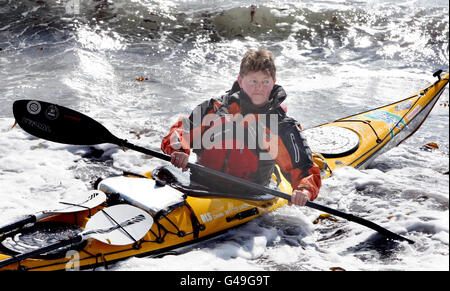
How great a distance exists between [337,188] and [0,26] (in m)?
8.79

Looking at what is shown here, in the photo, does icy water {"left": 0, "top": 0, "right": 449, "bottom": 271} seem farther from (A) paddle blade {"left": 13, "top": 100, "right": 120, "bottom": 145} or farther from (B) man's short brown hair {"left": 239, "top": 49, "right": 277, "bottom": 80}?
(B) man's short brown hair {"left": 239, "top": 49, "right": 277, "bottom": 80}

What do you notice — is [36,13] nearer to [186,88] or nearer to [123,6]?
[123,6]

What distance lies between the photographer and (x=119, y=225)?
2932 millimetres

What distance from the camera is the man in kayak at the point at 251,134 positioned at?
131 inches

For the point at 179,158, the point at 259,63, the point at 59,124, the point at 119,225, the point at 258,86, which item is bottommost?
the point at 119,225

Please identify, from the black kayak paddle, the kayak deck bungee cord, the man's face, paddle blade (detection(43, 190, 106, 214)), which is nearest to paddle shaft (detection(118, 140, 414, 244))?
the kayak deck bungee cord

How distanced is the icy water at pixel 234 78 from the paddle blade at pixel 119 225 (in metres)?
0.17

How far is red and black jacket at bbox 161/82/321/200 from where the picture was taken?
11.0 feet

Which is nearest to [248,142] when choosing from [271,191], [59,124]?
[271,191]

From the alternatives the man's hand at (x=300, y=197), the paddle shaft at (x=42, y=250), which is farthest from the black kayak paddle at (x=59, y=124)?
the paddle shaft at (x=42, y=250)

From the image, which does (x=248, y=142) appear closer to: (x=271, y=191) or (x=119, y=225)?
(x=271, y=191)

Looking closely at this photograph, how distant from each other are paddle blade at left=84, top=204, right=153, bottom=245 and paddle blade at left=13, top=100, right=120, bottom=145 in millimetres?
782

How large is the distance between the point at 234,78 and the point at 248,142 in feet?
16.3

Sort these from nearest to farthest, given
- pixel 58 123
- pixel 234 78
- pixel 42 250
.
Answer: pixel 42 250 < pixel 58 123 < pixel 234 78
